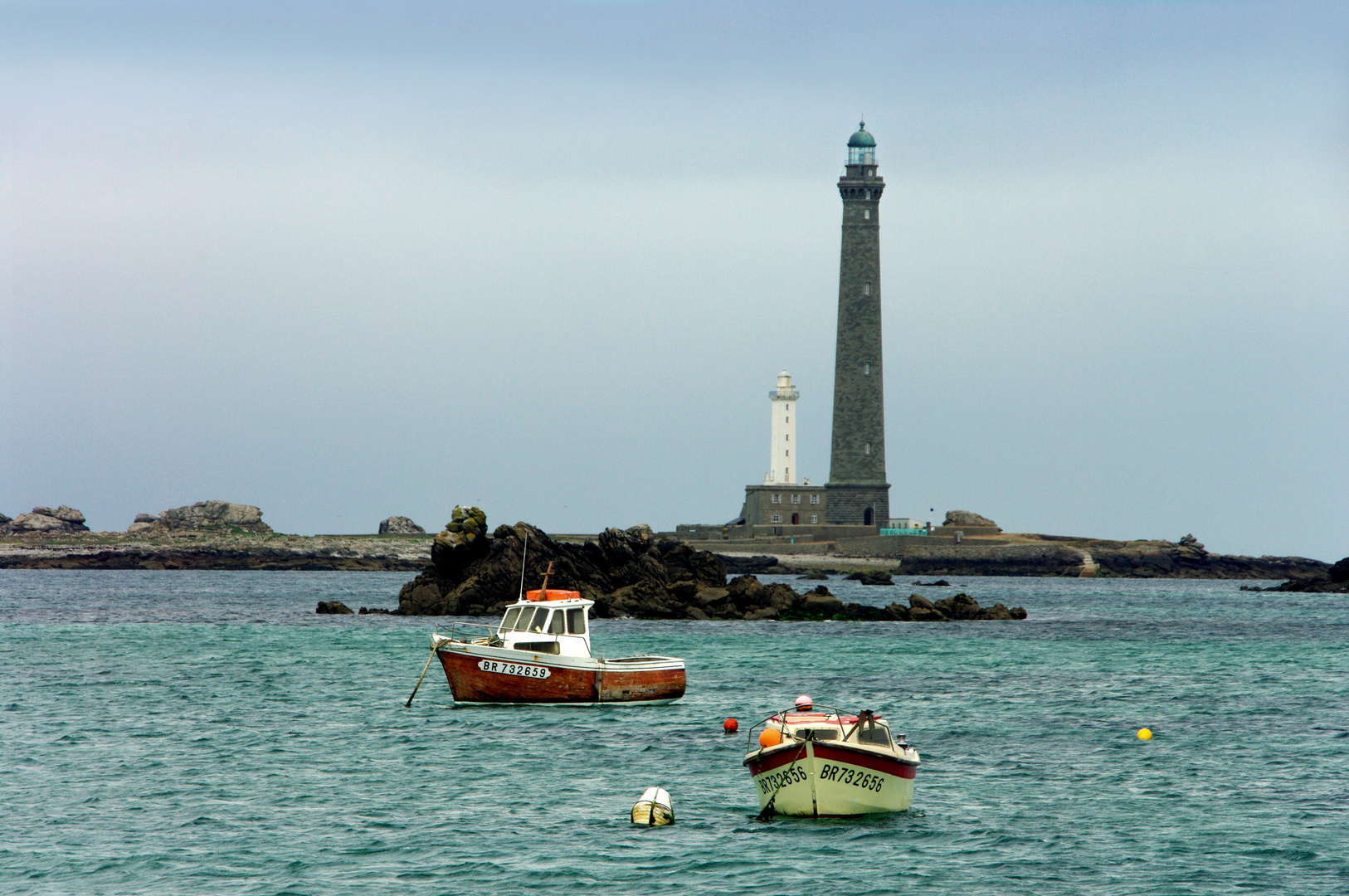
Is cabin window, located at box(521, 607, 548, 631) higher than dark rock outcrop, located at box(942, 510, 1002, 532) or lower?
lower

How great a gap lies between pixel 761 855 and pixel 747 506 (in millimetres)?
110166

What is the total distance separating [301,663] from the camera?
153 feet

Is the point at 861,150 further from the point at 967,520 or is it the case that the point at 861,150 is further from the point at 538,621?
the point at 538,621

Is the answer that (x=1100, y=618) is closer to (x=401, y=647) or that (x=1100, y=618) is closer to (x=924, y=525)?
(x=401, y=647)

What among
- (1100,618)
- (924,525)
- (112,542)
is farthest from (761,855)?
(112,542)

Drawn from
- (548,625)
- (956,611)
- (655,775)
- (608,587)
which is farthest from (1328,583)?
(655,775)

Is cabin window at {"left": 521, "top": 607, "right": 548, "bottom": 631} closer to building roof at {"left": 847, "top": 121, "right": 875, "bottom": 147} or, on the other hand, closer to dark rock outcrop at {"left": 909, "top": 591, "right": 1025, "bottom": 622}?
dark rock outcrop at {"left": 909, "top": 591, "right": 1025, "bottom": 622}

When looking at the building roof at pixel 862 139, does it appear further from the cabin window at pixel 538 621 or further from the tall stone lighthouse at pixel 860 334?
the cabin window at pixel 538 621

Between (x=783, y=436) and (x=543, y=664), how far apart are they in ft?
304

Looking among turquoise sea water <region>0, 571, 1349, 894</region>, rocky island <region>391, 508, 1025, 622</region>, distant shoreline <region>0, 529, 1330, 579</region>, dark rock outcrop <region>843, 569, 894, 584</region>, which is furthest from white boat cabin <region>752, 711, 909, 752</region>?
distant shoreline <region>0, 529, 1330, 579</region>

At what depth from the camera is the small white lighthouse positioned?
409ft

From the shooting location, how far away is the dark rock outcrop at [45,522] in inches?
6147

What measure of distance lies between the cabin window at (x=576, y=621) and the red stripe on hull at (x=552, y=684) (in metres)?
1.09

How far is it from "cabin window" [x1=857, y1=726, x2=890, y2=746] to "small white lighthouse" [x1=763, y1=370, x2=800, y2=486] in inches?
4081
